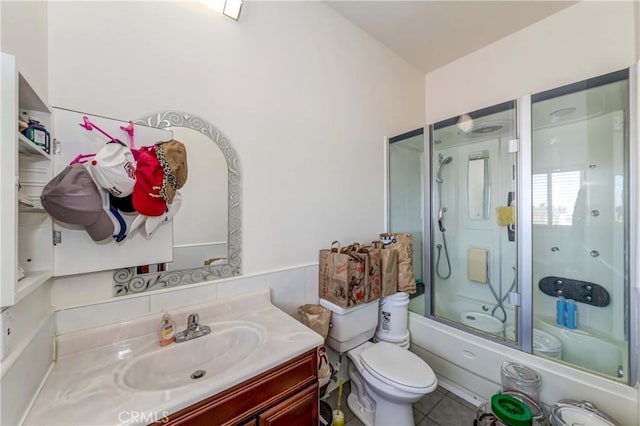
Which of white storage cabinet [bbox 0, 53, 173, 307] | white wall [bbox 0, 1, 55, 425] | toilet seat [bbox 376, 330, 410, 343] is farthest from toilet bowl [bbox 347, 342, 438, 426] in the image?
white wall [bbox 0, 1, 55, 425]

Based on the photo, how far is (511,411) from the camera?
133cm

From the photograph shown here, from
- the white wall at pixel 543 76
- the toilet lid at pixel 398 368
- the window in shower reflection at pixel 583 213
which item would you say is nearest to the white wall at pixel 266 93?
the toilet lid at pixel 398 368

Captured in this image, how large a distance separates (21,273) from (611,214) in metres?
2.85

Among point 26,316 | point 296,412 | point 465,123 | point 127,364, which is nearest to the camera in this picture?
point 26,316

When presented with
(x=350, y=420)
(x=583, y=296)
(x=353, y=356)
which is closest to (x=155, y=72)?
(x=353, y=356)

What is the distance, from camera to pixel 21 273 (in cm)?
73

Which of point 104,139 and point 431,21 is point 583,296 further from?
A: point 104,139

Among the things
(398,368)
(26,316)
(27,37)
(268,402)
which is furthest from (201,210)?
(398,368)

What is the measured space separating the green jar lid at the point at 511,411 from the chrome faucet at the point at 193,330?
1615 mm

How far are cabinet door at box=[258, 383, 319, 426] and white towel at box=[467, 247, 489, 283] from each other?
67.5 inches

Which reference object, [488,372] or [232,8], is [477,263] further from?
[232,8]

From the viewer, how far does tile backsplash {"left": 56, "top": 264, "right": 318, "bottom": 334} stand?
961mm

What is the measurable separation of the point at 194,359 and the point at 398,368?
1.11m

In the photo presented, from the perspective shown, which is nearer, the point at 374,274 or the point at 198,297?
the point at 198,297
